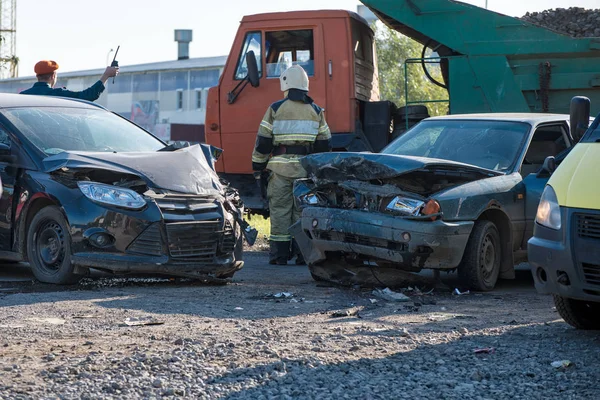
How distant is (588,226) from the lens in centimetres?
557

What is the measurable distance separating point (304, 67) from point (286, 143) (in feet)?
5.80

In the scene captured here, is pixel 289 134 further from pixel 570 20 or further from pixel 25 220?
pixel 570 20

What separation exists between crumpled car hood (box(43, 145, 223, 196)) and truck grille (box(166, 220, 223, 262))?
31cm

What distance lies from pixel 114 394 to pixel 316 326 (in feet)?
6.95

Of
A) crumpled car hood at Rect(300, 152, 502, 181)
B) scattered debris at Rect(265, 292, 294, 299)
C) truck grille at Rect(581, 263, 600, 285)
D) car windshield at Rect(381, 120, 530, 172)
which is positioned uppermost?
car windshield at Rect(381, 120, 530, 172)

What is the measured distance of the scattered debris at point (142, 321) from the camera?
245 inches

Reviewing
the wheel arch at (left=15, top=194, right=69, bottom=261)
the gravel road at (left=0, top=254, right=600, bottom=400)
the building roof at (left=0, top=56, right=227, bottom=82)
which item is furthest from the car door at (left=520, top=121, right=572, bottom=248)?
the building roof at (left=0, top=56, right=227, bottom=82)

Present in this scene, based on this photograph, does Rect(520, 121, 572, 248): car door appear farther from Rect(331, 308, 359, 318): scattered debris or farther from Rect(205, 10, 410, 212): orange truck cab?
Rect(205, 10, 410, 212): orange truck cab

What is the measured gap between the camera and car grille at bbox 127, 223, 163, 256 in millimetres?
7742

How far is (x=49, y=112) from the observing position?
29.1ft

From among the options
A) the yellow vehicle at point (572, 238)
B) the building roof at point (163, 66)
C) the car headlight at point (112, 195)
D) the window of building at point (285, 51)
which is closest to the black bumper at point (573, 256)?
the yellow vehicle at point (572, 238)

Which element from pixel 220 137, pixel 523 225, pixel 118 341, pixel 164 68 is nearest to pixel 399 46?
pixel 164 68

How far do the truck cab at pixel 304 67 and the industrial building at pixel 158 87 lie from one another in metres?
38.6

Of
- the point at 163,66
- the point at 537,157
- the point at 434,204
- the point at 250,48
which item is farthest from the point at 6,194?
the point at 163,66
